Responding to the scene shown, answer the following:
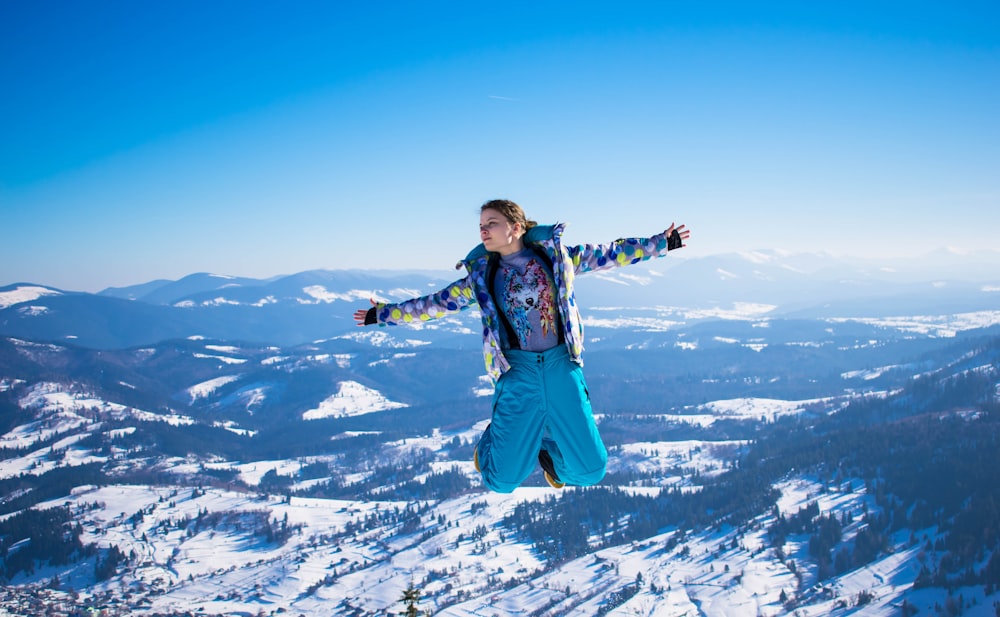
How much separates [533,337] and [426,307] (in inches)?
47.7

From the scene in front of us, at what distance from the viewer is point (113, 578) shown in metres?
138

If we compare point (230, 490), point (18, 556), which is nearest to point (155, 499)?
point (230, 490)

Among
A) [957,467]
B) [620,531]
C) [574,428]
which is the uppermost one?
[574,428]

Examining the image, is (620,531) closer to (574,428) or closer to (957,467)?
(957,467)

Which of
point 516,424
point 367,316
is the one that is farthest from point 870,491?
point 367,316

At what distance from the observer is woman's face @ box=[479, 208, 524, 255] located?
639 centimetres

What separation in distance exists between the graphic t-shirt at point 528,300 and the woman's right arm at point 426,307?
338mm

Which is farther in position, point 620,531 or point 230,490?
point 230,490

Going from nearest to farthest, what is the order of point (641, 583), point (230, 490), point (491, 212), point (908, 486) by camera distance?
point (491, 212)
point (641, 583)
point (908, 486)
point (230, 490)

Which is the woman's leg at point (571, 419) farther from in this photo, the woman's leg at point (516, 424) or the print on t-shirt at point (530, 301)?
the print on t-shirt at point (530, 301)

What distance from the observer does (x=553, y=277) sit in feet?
22.2

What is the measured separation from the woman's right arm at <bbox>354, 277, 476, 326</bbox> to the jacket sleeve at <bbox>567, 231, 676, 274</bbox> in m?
1.21

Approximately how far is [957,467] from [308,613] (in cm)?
14550

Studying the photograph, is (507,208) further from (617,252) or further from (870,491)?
(870,491)
